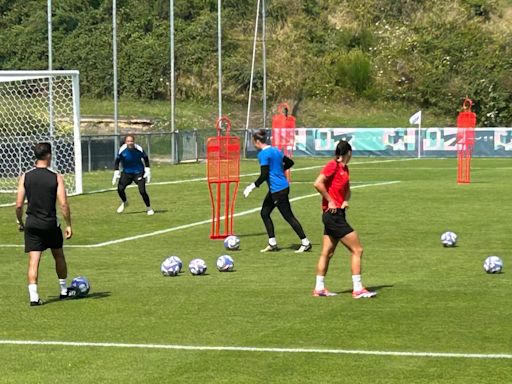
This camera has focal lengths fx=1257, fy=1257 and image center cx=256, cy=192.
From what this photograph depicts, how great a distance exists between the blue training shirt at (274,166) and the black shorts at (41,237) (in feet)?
22.0

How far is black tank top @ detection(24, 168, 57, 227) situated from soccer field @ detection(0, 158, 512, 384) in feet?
3.59

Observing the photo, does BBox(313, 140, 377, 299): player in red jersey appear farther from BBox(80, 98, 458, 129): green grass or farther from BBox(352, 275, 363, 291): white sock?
BBox(80, 98, 458, 129): green grass

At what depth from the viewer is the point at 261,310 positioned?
14961 mm

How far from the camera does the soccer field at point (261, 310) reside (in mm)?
11484

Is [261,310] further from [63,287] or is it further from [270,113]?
[270,113]

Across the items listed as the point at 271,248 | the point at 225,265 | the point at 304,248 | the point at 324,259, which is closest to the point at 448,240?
the point at 304,248

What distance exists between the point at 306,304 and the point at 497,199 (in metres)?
19.4

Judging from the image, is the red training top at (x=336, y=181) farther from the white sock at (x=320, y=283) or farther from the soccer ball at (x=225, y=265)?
the soccer ball at (x=225, y=265)

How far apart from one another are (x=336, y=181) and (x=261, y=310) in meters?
1.90

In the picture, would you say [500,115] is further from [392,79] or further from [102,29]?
[102,29]

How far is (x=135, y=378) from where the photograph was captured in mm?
11062

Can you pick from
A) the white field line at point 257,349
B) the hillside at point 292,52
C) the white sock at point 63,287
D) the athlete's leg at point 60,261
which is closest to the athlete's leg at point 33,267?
the athlete's leg at point 60,261

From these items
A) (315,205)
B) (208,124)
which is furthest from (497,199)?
(208,124)

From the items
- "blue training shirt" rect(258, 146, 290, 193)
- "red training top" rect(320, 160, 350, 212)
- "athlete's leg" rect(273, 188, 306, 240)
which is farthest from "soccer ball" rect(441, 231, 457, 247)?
"red training top" rect(320, 160, 350, 212)
